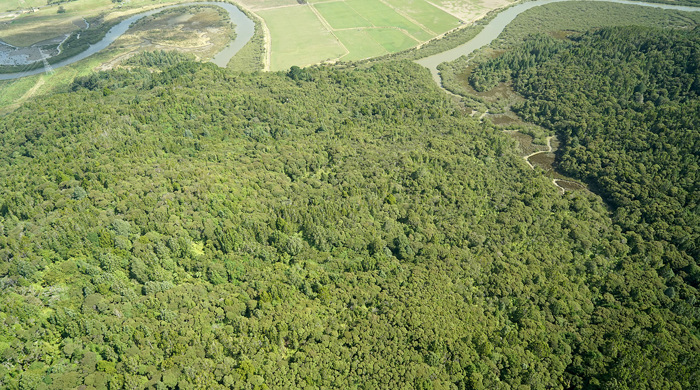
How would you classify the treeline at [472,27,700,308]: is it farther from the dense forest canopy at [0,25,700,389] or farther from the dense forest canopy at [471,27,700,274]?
the dense forest canopy at [0,25,700,389]

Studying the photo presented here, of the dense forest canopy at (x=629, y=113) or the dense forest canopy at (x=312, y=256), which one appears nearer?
the dense forest canopy at (x=312, y=256)

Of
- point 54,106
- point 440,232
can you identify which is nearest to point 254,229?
point 440,232

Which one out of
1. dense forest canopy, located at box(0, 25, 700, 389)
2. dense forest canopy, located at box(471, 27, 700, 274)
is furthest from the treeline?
dense forest canopy, located at box(0, 25, 700, 389)

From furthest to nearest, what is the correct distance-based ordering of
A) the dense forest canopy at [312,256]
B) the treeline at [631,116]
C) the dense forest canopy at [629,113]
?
the dense forest canopy at [629,113]
the treeline at [631,116]
the dense forest canopy at [312,256]

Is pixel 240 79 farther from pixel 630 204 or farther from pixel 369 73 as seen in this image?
pixel 630 204

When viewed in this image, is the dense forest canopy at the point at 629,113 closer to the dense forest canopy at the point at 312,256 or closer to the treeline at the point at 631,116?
the treeline at the point at 631,116

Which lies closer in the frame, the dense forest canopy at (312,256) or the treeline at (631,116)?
the dense forest canopy at (312,256)

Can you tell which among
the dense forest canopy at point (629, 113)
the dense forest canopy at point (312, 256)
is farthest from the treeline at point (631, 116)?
the dense forest canopy at point (312, 256)

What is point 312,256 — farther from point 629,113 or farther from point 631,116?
point 629,113

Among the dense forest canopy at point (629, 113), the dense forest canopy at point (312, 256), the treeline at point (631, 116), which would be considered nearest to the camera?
→ the dense forest canopy at point (312, 256)
